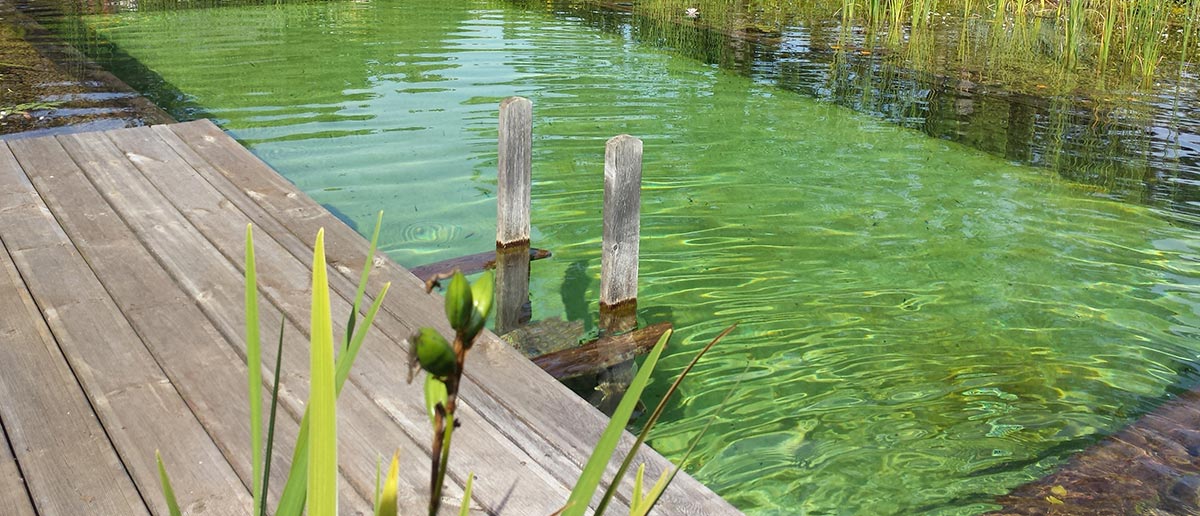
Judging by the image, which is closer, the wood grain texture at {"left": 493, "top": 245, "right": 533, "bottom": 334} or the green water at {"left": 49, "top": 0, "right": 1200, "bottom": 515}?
the green water at {"left": 49, "top": 0, "right": 1200, "bottom": 515}

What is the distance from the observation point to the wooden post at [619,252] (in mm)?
3232

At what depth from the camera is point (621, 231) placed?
130 inches

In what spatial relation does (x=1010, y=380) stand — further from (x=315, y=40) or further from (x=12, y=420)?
(x=315, y=40)

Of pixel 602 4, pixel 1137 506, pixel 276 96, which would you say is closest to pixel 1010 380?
pixel 1137 506

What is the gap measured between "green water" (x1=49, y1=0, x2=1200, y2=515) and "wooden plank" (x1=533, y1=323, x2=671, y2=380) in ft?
0.90

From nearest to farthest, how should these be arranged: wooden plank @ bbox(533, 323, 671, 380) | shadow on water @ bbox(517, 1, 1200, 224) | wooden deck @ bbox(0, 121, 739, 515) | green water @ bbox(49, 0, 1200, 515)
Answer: wooden deck @ bbox(0, 121, 739, 515) < wooden plank @ bbox(533, 323, 671, 380) < green water @ bbox(49, 0, 1200, 515) < shadow on water @ bbox(517, 1, 1200, 224)

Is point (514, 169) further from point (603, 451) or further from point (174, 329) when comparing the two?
point (603, 451)

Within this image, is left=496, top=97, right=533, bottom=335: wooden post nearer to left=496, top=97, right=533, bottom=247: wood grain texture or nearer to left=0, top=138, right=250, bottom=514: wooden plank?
left=496, top=97, right=533, bottom=247: wood grain texture

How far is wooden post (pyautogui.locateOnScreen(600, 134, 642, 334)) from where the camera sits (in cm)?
323

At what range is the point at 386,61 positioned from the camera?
8133mm

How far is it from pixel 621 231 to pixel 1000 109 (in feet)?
15.6

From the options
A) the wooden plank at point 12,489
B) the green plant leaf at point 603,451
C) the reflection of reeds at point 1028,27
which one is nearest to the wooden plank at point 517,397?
the wooden plank at point 12,489

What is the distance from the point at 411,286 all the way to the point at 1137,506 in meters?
2.18

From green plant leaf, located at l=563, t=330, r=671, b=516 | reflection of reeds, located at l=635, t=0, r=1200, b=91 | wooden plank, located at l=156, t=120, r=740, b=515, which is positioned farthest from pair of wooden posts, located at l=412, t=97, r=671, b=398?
reflection of reeds, located at l=635, t=0, r=1200, b=91
